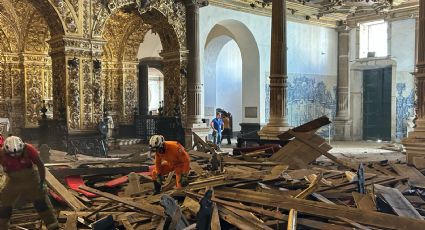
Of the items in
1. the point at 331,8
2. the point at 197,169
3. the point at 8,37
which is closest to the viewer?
the point at 197,169

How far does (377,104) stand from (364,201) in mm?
16308

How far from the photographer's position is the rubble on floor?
15.6 feet

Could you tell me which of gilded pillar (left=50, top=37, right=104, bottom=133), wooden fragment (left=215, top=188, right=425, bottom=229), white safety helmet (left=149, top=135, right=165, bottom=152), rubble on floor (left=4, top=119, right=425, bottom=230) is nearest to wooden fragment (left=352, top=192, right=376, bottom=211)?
rubble on floor (left=4, top=119, right=425, bottom=230)

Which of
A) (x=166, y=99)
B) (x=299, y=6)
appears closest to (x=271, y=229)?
(x=166, y=99)

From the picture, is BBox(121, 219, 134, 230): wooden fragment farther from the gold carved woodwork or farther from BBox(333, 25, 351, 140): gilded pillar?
BBox(333, 25, 351, 140): gilded pillar

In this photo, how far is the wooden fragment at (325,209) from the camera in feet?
14.7

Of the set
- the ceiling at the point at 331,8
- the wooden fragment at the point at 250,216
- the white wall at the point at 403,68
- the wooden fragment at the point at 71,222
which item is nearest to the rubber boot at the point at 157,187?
the wooden fragment at the point at 71,222

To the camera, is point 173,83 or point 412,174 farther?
point 173,83

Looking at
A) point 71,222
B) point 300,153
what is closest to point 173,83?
point 300,153

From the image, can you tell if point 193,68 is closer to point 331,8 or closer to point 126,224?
point 331,8

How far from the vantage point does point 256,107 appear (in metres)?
17.7

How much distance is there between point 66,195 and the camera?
6.36m

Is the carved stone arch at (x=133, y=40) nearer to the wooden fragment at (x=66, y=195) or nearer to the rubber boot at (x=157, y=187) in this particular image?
the wooden fragment at (x=66, y=195)

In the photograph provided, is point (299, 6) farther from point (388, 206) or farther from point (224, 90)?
point (388, 206)
